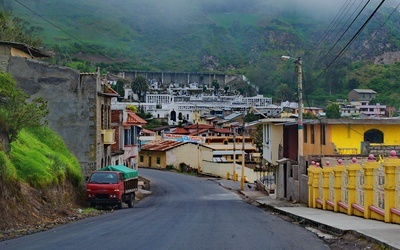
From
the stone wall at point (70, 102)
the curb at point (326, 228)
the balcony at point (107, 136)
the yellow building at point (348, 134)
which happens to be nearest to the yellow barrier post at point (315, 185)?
the curb at point (326, 228)

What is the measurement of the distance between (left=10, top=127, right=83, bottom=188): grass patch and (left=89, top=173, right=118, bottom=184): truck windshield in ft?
2.79

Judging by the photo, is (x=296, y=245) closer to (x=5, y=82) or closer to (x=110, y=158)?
(x=5, y=82)

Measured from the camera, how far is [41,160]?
86.8 ft

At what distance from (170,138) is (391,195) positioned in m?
82.5

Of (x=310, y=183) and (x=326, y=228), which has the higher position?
(x=310, y=183)

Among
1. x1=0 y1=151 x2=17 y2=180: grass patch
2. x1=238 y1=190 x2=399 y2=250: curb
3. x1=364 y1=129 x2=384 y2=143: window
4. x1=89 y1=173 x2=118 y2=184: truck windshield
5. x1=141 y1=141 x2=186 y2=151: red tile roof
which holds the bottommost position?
x1=238 y1=190 x2=399 y2=250: curb

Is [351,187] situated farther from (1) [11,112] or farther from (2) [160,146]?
(2) [160,146]

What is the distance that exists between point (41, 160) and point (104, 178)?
4476mm

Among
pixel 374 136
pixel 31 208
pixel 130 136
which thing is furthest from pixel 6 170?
pixel 130 136

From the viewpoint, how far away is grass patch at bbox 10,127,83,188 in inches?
951

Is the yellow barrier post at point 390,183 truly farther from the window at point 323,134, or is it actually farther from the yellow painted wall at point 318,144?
the window at point 323,134

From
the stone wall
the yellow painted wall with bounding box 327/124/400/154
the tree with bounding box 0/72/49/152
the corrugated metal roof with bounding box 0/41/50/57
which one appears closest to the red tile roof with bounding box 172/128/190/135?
the corrugated metal roof with bounding box 0/41/50/57

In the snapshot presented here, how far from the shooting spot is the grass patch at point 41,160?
24.2 m

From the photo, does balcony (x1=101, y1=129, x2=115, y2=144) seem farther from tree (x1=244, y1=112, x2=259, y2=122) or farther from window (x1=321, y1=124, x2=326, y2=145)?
tree (x1=244, y1=112, x2=259, y2=122)
